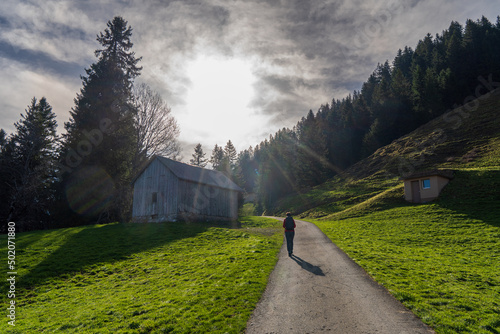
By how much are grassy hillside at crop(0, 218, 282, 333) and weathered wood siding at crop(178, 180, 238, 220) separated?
9.28 m

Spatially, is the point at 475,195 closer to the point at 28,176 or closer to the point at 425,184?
the point at 425,184

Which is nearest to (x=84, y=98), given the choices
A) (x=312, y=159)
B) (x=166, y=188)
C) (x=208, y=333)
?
(x=166, y=188)

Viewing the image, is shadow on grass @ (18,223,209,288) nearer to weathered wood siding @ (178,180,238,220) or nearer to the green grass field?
weathered wood siding @ (178,180,238,220)

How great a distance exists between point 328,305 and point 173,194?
2674cm

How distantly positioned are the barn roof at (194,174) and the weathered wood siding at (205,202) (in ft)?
2.05

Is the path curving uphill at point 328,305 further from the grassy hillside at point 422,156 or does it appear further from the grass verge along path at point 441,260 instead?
the grassy hillside at point 422,156

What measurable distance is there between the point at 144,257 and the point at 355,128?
3515 inches

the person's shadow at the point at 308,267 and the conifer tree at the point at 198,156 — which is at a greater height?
the conifer tree at the point at 198,156

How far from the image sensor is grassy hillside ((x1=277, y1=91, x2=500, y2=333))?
9.25m

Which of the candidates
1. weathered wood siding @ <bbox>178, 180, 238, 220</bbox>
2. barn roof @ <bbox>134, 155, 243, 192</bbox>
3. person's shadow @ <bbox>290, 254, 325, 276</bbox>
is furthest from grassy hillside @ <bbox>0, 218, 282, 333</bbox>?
barn roof @ <bbox>134, 155, 243, 192</bbox>

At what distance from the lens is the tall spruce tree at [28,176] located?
111ft

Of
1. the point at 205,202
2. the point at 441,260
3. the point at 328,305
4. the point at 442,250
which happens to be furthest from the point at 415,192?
the point at 328,305

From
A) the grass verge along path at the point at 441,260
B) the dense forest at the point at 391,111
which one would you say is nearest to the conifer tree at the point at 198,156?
the dense forest at the point at 391,111

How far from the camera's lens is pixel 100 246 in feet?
67.6
